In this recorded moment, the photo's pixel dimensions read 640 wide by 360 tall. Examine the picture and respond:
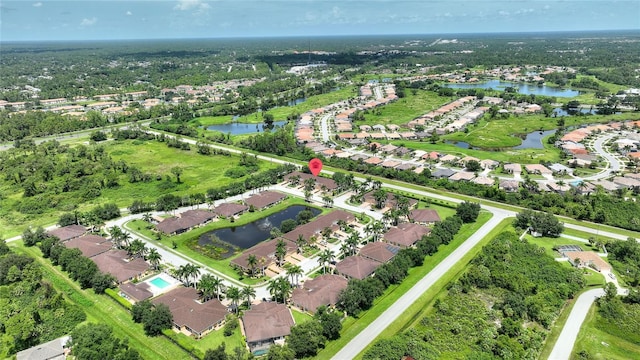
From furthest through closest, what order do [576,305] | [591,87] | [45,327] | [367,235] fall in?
[591,87] → [367,235] → [576,305] → [45,327]

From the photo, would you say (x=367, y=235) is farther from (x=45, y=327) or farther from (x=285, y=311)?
(x=45, y=327)

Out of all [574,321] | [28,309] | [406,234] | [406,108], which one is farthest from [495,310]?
[406,108]

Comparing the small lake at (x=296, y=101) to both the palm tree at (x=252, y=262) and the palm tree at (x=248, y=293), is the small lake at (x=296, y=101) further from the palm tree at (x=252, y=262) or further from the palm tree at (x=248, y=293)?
the palm tree at (x=248, y=293)

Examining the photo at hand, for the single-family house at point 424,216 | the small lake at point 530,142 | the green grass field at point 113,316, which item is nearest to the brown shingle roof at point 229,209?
the green grass field at point 113,316

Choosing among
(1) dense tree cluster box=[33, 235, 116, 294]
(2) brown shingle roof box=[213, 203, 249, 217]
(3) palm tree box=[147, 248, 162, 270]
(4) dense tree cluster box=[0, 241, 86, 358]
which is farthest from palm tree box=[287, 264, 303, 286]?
(4) dense tree cluster box=[0, 241, 86, 358]

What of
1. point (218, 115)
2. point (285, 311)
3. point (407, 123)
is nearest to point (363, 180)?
point (285, 311)

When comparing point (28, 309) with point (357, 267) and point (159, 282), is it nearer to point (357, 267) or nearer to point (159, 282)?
point (159, 282)
